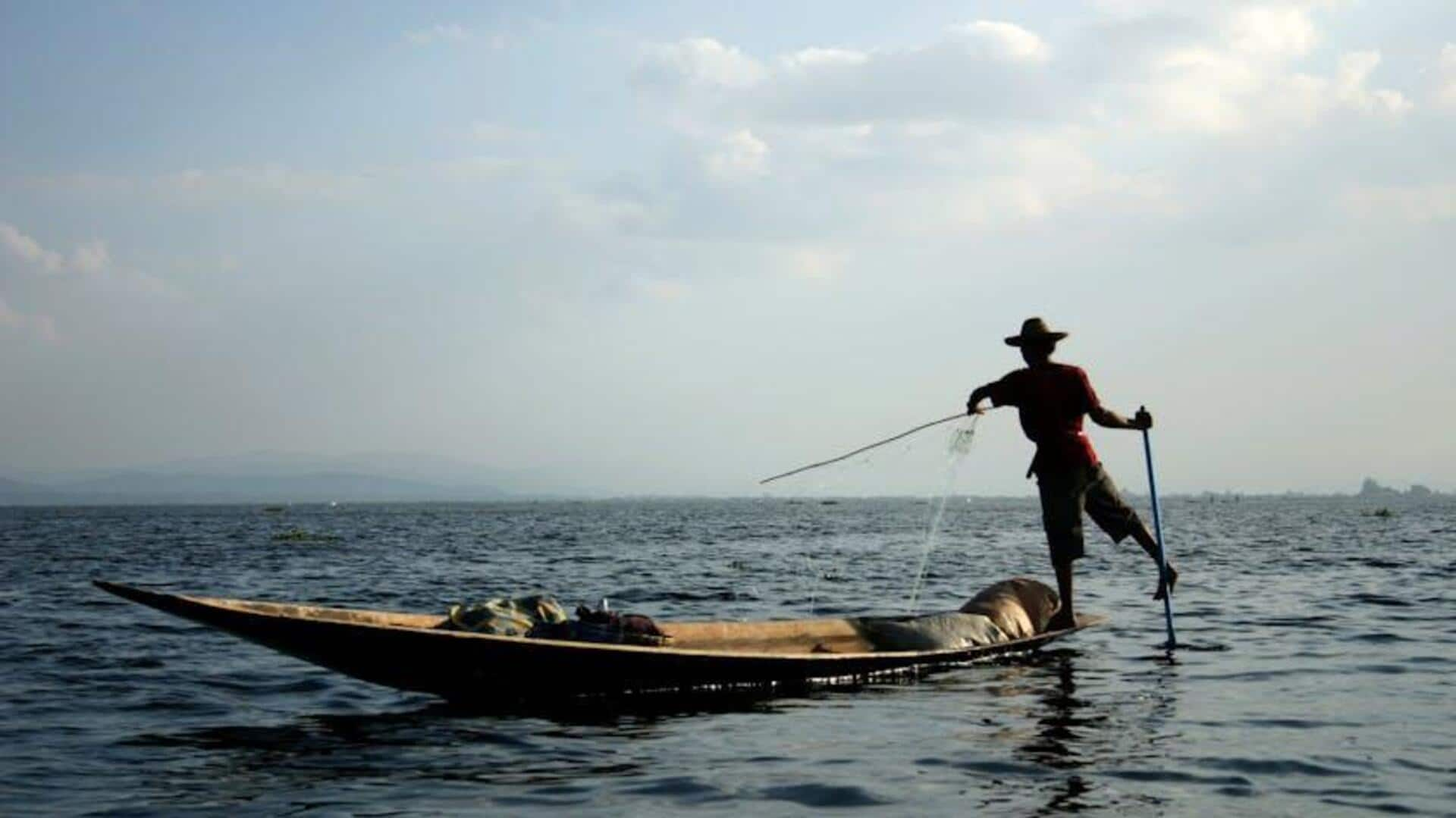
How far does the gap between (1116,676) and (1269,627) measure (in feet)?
17.0

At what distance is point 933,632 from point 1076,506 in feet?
6.55

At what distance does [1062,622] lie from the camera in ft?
47.9

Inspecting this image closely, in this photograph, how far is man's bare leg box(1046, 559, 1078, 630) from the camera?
571 inches

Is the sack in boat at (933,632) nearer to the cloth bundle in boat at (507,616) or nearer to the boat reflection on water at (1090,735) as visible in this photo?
the boat reflection on water at (1090,735)

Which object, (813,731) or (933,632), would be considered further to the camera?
(933,632)

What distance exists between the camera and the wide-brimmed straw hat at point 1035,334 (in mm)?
13930

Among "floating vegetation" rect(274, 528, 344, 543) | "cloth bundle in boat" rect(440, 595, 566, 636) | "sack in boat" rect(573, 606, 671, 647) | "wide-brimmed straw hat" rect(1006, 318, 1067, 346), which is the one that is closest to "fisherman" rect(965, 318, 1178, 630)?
"wide-brimmed straw hat" rect(1006, 318, 1067, 346)

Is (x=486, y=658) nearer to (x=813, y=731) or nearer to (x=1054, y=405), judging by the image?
(x=813, y=731)

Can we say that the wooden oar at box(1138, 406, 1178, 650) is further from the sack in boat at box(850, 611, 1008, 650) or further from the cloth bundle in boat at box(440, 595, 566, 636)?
the cloth bundle in boat at box(440, 595, 566, 636)

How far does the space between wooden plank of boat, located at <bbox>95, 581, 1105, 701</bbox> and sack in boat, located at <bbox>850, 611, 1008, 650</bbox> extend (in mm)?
→ 313

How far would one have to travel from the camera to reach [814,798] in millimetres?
7738

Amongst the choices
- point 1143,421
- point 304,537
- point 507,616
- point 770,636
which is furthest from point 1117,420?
point 304,537

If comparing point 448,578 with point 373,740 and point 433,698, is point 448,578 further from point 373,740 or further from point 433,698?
point 373,740

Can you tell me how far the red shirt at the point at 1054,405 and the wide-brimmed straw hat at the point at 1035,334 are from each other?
30cm
